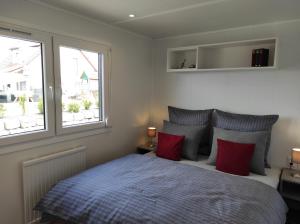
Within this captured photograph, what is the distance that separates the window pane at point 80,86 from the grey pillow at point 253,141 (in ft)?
4.81

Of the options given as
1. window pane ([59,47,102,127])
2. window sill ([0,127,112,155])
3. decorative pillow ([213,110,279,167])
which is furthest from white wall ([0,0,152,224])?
decorative pillow ([213,110,279,167])

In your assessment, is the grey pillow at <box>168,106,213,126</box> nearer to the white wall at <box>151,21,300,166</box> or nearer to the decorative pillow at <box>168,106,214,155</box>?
the decorative pillow at <box>168,106,214,155</box>

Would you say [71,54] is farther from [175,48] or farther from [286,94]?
[286,94]

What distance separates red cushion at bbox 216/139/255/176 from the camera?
7.32ft

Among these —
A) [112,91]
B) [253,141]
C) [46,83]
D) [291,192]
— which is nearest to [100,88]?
[112,91]

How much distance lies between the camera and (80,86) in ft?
8.48

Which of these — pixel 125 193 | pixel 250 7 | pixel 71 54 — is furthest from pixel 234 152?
pixel 71 54

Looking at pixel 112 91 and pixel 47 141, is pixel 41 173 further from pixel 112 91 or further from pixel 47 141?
pixel 112 91

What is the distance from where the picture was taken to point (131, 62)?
10.4 ft

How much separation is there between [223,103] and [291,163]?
1040 mm

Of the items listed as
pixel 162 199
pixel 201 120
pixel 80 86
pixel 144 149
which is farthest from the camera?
pixel 144 149

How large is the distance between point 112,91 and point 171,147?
41.3 inches

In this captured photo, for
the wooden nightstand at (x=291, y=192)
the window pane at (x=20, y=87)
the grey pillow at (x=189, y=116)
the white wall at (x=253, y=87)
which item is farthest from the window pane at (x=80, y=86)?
the wooden nightstand at (x=291, y=192)

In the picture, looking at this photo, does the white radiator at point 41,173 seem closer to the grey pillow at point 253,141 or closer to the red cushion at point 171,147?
the red cushion at point 171,147
